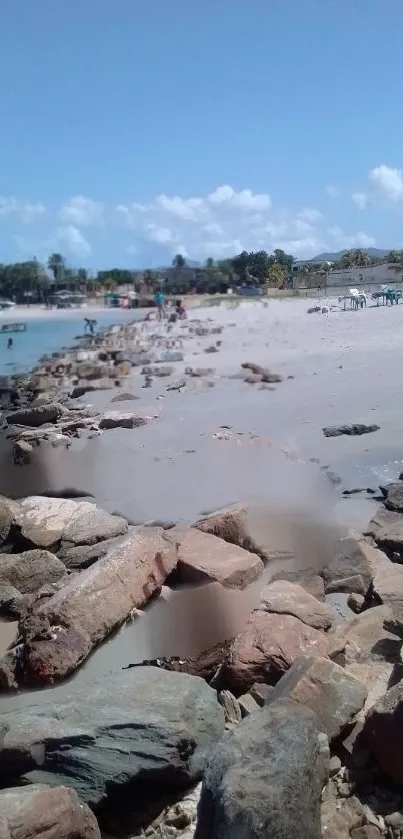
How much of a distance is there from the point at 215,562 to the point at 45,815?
1783 millimetres

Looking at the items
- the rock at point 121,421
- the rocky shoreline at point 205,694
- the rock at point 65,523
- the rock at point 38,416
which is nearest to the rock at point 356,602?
the rocky shoreline at point 205,694

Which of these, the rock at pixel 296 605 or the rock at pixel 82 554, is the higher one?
the rock at pixel 296 605

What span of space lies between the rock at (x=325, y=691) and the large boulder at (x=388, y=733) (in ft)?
0.38

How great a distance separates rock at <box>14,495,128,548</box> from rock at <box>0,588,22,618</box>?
53 cm

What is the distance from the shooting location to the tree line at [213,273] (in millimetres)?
5121

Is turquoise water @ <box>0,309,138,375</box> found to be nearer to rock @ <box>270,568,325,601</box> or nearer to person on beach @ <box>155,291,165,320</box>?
person on beach @ <box>155,291,165,320</box>

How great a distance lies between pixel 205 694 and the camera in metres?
2.60

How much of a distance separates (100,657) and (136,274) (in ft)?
14.7

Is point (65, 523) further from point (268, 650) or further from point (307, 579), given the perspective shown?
point (268, 650)

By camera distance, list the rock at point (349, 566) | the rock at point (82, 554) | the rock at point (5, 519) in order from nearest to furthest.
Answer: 1. the rock at point (349, 566)
2. the rock at point (82, 554)
3. the rock at point (5, 519)

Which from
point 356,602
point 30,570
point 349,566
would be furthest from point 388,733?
point 30,570

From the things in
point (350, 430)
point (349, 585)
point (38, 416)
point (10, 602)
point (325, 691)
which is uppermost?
point (350, 430)

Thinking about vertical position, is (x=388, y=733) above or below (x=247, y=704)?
above

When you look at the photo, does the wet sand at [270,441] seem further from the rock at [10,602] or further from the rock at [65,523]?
the rock at [10,602]
